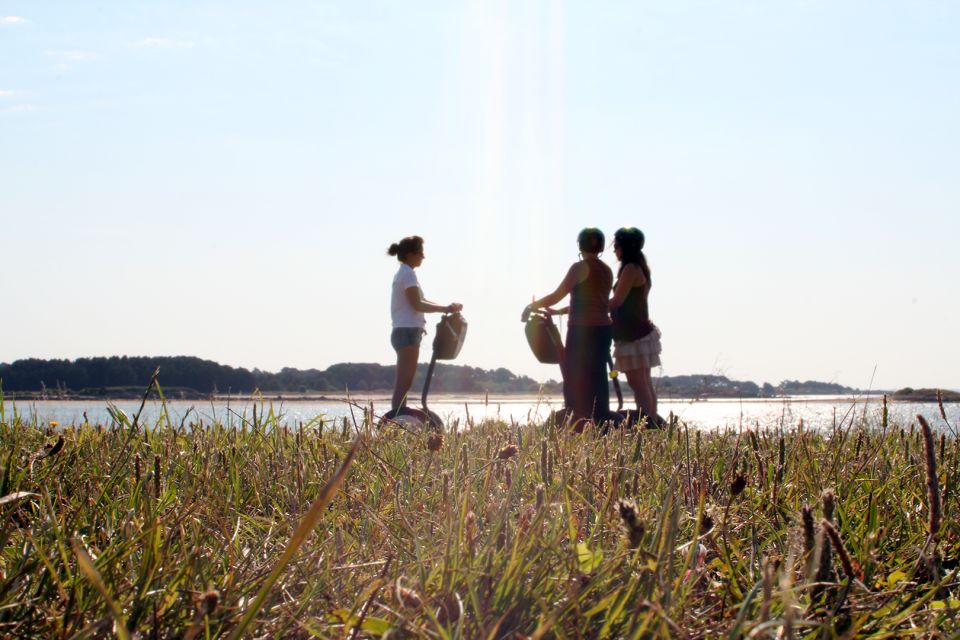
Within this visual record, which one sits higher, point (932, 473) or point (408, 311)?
point (408, 311)

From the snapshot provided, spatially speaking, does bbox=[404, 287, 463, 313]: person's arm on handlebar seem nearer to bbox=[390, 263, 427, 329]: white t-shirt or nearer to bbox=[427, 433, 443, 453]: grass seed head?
bbox=[390, 263, 427, 329]: white t-shirt

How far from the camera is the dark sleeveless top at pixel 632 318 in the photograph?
808cm

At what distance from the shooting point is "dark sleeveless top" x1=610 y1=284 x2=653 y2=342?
318 inches

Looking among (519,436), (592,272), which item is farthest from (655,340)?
(519,436)

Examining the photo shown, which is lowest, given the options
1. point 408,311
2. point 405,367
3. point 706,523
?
point 706,523

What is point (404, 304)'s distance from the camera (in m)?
9.14

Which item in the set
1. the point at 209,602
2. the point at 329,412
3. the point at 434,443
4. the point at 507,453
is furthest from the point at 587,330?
the point at 209,602

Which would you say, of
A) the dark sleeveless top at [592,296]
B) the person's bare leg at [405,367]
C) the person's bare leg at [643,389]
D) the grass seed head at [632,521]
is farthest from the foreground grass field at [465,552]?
the person's bare leg at [405,367]

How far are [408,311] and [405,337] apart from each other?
29cm

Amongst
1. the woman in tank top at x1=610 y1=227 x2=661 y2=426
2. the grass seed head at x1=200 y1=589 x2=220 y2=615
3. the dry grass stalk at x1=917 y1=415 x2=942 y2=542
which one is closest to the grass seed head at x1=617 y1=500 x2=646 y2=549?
the dry grass stalk at x1=917 y1=415 x2=942 y2=542

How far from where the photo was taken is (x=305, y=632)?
162cm

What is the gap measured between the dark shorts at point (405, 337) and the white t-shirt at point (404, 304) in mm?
33

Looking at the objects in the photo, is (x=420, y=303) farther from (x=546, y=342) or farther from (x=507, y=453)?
(x=507, y=453)

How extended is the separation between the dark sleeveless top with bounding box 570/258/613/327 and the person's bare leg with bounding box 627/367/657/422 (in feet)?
1.97
